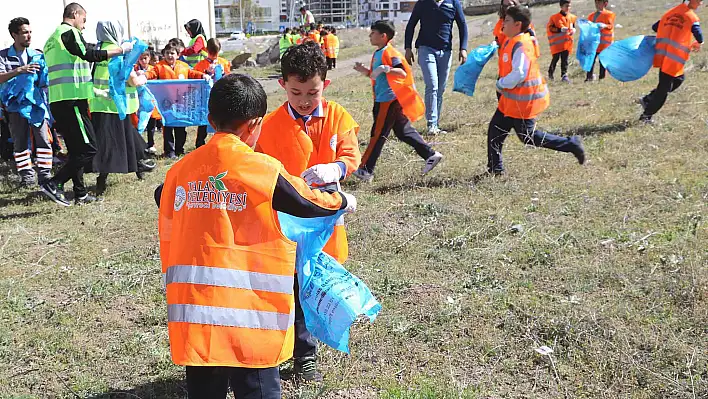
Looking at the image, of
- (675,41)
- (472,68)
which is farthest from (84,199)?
(675,41)

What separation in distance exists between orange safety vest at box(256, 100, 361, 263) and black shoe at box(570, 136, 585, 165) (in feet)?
14.1

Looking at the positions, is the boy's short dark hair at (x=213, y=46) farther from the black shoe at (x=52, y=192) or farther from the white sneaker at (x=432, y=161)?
the white sneaker at (x=432, y=161)

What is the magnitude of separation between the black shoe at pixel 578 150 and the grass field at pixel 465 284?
133mm

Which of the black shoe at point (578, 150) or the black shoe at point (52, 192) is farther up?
the black shoe at point (578, 150)


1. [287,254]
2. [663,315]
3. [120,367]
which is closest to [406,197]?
[663,315]

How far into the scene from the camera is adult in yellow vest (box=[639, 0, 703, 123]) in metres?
8.40

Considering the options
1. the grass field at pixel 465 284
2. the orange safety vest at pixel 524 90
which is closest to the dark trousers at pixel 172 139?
the grass field at pixel 465 284

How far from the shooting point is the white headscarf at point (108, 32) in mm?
6617

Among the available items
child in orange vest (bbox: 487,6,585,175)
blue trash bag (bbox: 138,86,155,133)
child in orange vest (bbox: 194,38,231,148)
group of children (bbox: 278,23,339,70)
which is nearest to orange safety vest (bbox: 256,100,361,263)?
child in orange vest (bbox: 487,6,585,175)

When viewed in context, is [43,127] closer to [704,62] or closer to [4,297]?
[4,297]

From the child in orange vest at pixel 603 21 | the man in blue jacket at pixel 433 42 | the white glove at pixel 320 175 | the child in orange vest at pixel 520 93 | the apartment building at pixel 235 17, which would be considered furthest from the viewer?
the apartment building at pixel 235 17

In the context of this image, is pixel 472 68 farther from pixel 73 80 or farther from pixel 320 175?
A: pixel 320 175

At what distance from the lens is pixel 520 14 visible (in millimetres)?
6191

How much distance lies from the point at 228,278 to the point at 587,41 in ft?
36.4
